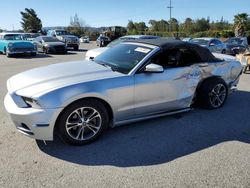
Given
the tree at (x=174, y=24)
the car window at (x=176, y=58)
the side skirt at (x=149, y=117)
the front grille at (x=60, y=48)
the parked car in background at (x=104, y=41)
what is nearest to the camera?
the side skirt at (x=149, y=117)

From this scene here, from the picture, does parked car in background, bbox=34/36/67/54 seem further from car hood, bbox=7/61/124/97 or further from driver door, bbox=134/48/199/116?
driver door, bbox=134/48/199/116

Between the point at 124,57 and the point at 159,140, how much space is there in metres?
1.70

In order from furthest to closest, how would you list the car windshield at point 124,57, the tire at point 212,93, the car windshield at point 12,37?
the car windshield at point 12,37 → the tire at point 212,93 → the car windshield at point 124,57

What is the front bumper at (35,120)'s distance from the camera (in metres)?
3.86

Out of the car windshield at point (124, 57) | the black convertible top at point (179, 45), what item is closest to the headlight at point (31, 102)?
the car windshield at point (124, 57)

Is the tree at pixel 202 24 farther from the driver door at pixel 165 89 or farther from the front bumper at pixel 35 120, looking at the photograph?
the front bumper at pixel 35 120

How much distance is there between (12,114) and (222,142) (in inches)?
126

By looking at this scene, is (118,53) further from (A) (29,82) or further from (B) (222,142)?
(B) (222,142)

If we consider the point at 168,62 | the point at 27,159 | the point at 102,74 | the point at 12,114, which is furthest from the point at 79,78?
the point at 168,62

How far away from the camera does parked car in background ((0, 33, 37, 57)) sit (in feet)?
61.5

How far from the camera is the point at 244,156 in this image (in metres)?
4.03

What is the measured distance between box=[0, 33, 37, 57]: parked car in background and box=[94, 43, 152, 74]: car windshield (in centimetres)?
1486

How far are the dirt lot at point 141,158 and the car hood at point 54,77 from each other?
85 centimetres

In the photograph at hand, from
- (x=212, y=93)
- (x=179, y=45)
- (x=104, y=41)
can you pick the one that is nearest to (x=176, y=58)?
(x=179, y=45)
